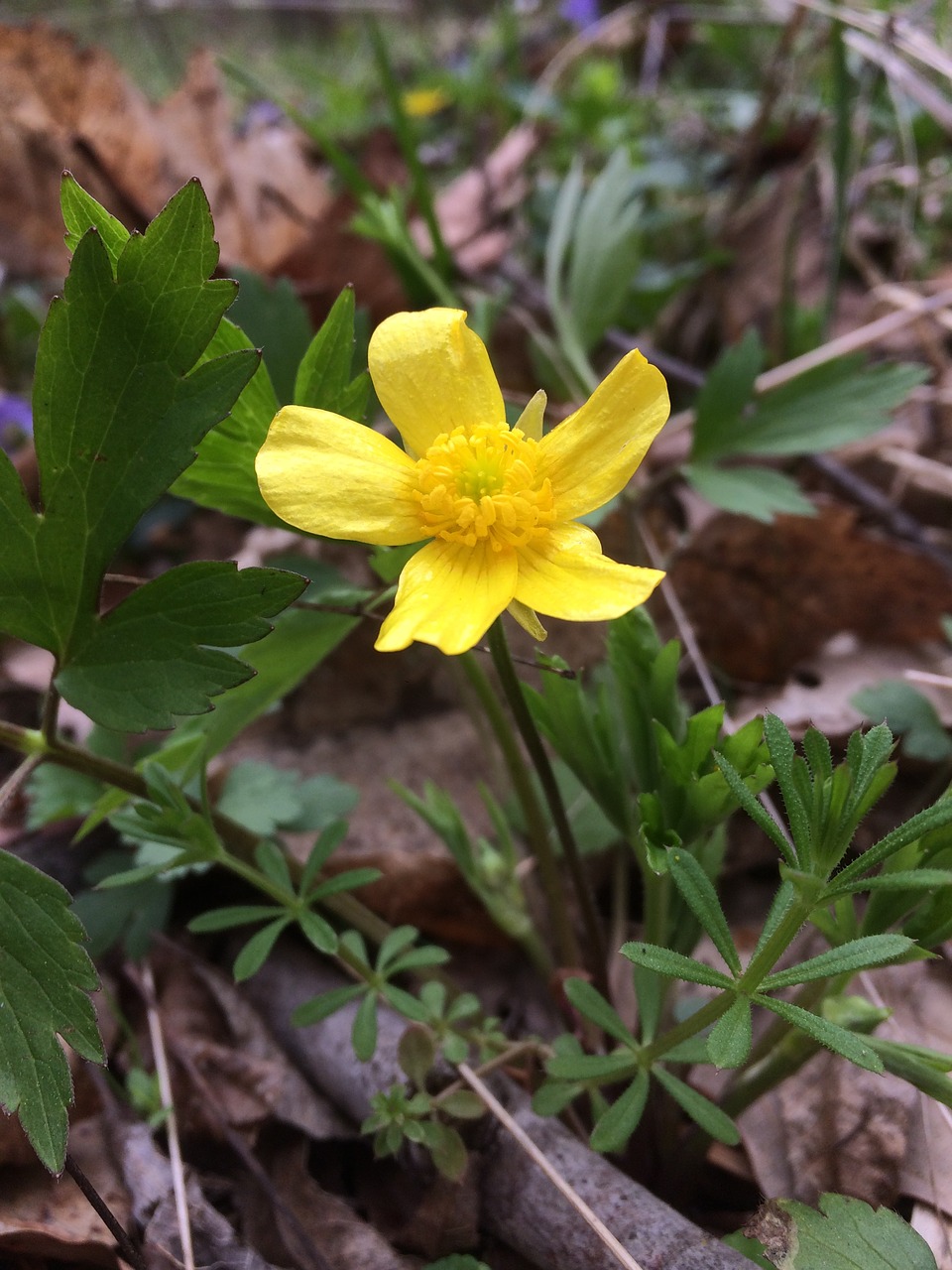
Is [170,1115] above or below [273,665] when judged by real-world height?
below

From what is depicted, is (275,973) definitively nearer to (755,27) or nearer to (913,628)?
(913,628)

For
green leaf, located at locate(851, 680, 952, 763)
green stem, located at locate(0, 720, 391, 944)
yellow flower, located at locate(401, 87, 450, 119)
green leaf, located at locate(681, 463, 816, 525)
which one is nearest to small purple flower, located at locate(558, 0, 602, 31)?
yellow flower, located at locate(401, 87, 450, 119)

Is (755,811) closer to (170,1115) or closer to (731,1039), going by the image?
(731,1039)

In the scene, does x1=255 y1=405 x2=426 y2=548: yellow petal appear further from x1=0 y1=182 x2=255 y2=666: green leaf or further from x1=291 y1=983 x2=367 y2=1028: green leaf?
x1=291 y1=983 x2=367 y2=1028: green leaf

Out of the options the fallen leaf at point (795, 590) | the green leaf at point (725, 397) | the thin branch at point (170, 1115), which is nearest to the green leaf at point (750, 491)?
the green leaf at point (725, 397)

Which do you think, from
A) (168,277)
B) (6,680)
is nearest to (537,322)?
(6,680)

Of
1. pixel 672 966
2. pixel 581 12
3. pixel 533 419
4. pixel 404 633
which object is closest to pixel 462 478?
pixel 533 419
